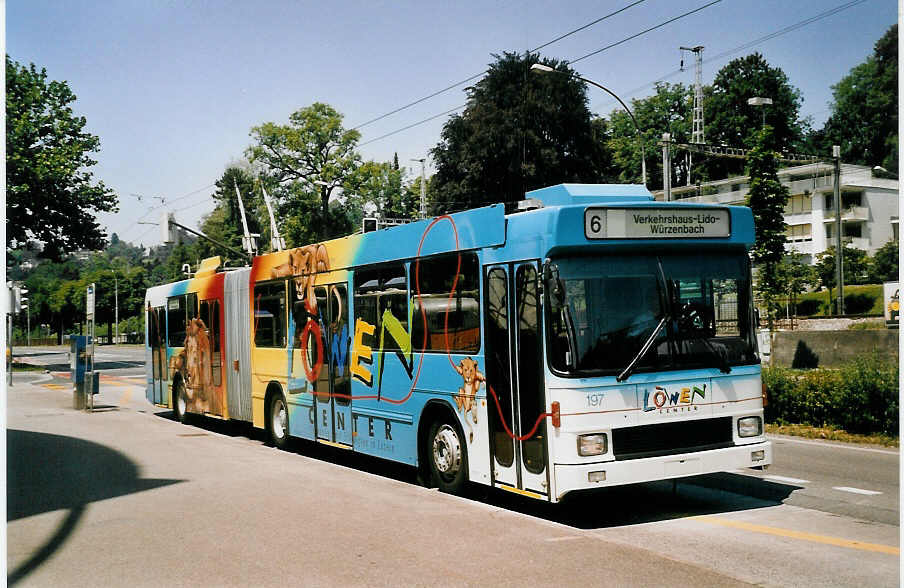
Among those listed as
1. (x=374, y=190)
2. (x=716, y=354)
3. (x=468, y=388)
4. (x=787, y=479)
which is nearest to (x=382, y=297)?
(x=468, y=388)

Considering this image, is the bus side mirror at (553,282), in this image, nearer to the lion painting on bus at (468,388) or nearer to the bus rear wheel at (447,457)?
the lion painting on bus at (468,388)

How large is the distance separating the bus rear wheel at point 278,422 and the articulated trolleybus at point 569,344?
358 cm

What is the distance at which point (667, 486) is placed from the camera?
10836 millimetres

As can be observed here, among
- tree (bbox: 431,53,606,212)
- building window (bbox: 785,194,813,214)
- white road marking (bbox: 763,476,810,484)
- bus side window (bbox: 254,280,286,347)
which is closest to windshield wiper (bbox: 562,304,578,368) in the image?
white road marking (bbox: 763,476,810,484)

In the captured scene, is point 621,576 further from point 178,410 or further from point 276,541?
point 178,410

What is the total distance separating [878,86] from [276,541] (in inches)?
2799

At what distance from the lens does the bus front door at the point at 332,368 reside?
1300 cm

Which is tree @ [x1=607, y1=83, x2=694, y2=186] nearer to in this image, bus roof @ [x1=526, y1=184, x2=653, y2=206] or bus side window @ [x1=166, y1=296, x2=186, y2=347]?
bus side window @ [x1=166, y1=296, x2=186, y2=347]

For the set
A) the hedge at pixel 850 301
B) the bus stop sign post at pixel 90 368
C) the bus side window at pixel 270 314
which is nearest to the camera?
the bus side window at pixel 270 314

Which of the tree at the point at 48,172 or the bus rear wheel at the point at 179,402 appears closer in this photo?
the bus rear wheel at the point at 179,402

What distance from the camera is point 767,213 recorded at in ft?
130

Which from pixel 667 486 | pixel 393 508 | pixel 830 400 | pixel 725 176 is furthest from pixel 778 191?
pixel 725 176

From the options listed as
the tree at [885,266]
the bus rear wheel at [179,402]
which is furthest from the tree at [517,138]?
the bus rear wheel at [179,402]

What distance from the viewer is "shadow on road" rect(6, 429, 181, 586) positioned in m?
8.69
